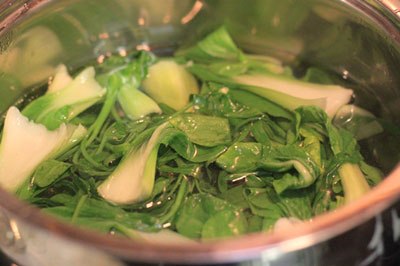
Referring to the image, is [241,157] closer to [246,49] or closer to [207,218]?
[207,218]

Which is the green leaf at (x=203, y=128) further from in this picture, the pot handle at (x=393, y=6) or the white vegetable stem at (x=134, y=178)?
the pot handle at (x=393, y=6)

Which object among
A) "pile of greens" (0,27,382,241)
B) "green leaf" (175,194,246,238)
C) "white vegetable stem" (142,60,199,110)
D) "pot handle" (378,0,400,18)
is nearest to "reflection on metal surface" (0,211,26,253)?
"pile of greens" (0,27,382,241)

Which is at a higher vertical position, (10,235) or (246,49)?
(10,235)

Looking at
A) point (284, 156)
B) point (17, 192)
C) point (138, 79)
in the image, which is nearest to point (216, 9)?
point (138, 79)

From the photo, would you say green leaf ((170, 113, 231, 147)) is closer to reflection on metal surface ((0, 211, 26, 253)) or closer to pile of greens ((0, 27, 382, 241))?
pile of greens ((0, 27, 382, 241))

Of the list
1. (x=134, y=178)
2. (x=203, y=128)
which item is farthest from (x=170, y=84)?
(x=134, y=178)

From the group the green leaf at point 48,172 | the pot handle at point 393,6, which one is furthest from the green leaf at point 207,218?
the pot handle at point 393,6

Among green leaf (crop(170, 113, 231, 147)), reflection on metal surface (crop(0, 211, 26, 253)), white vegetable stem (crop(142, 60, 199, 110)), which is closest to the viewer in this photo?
reflection on metal surface (crop(0, 211, 26, 253))
